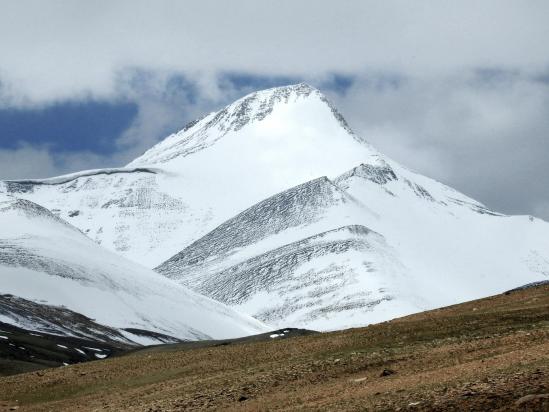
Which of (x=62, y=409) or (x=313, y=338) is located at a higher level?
(x=313, y=338)

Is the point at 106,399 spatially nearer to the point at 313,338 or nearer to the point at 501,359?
the point at 313,338

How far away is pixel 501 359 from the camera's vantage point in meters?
29.8

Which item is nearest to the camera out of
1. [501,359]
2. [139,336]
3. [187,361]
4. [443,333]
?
[501,359]

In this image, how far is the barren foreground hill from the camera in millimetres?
26500

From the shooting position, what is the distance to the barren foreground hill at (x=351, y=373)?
86.9ft

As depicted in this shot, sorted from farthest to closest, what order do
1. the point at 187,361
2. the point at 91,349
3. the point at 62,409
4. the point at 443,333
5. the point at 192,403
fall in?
the point at 91,349
the point at 187,361
the point at 443,333
the point at 62,409
the point at 192,403

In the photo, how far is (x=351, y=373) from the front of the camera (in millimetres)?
33969

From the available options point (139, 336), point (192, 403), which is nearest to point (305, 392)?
point (192, 403)

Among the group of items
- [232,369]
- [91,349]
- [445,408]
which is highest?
[91,349]

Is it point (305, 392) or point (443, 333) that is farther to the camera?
point (443, 333)

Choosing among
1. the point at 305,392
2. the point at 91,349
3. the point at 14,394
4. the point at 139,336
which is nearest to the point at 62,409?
the point at 14,394

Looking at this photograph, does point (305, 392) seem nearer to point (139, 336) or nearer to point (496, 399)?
point (496, 399)

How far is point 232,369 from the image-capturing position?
39.2 metres

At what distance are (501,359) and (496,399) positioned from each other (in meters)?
5.32
